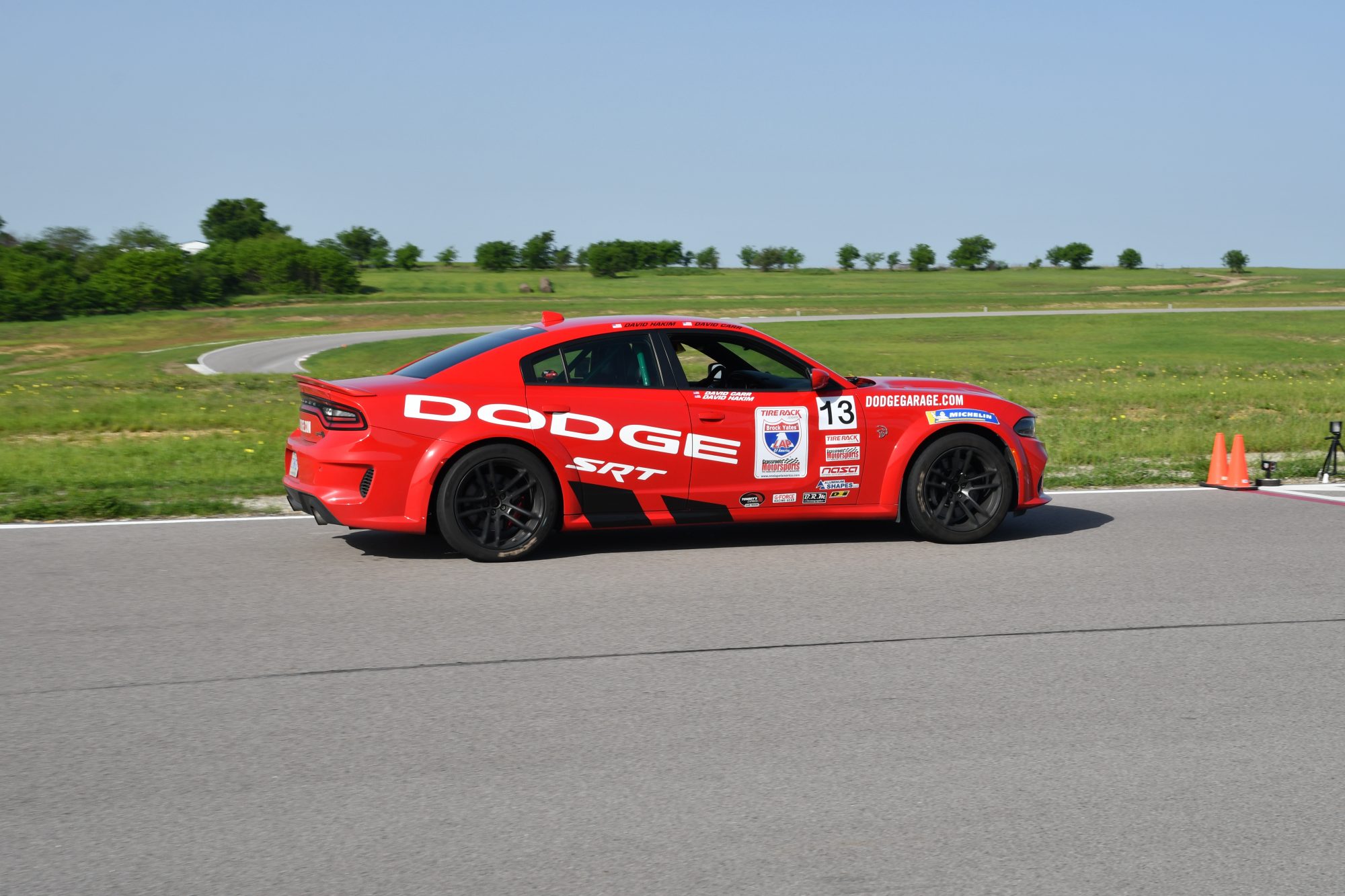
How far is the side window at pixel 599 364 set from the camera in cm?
814

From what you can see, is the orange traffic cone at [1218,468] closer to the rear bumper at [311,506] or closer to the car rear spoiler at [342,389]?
the car rear spoiler at [342,389]

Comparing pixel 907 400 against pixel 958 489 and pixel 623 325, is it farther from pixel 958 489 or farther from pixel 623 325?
pixel 623 325

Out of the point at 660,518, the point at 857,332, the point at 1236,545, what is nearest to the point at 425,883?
the point at 660,518

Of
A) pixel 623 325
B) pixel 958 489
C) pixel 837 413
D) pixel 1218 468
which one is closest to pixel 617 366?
→ pixel 623 325

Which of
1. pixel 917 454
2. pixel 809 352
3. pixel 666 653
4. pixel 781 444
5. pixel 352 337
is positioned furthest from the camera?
pixel 352 337

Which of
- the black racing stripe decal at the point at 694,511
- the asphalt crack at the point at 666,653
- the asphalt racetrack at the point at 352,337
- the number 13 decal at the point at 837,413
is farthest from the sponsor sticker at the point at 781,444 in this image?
the asphalt racetrack at the point at 352,337

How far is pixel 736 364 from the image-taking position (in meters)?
8.70

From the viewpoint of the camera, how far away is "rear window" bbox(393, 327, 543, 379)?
8.12 metres

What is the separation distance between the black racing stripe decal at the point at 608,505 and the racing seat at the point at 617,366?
2.23 ft

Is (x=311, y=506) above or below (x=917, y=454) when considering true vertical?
below

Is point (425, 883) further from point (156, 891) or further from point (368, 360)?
point (368, 360)

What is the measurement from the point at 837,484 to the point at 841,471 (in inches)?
3.4

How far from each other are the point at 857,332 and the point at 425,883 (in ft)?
152

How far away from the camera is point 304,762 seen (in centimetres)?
445
